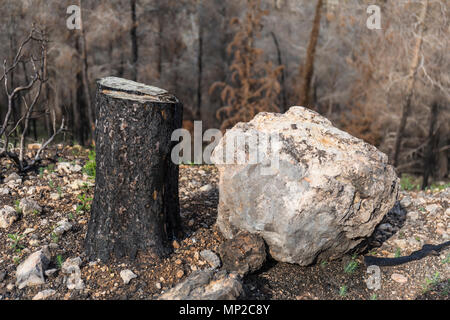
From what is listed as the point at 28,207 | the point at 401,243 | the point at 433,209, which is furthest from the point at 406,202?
the point at 28,207

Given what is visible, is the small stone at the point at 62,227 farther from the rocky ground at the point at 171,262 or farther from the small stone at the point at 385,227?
the small stone at the point at 385,227

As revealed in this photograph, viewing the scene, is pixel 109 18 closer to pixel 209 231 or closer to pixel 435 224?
pixel 209 231


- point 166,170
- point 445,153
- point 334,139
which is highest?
point 334,139

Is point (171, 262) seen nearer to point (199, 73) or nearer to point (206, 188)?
point (206, 188)

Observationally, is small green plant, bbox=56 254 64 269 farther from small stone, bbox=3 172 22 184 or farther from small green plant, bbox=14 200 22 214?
small stone, bbox=3 172 22 184

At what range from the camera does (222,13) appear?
12.9m

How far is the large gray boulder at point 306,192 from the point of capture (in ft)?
9.86

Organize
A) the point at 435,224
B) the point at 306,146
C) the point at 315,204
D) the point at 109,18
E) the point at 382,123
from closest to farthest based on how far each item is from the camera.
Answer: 1. the point at 315,204
2. the point at 306,146
3. the point at 435,224
4. the point at 109,18
5. the point at 382,123

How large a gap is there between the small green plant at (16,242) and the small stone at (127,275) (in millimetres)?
985

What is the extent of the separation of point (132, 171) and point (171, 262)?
2.68ft

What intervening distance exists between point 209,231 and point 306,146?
1.19 m

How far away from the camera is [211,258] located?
3.20m

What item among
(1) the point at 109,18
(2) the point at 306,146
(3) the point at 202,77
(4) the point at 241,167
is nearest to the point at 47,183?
(4) the point at 241,167

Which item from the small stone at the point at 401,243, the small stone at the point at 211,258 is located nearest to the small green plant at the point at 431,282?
the small stone at the point at 401,243
